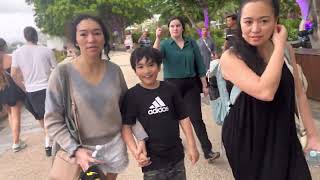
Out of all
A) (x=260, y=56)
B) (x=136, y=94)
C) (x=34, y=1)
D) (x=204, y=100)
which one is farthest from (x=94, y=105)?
(x=34, y=1)

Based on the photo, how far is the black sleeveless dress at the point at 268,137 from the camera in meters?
2.03

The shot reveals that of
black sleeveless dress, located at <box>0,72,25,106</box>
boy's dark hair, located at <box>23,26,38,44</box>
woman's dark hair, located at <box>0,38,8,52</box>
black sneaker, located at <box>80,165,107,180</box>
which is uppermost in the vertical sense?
boy's dark hair, located at <box>23,26,38,44</box>

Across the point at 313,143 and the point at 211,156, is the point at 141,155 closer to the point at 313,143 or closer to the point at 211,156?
the point at 313,143

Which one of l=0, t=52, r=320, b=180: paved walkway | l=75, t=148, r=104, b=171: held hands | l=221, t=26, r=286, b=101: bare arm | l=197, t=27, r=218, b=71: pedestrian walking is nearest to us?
l=221, t=26, r=286, b=101: bare arm

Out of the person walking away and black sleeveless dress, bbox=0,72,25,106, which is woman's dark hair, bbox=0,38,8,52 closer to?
black sleeveless dress, bbox=0,72,25,106

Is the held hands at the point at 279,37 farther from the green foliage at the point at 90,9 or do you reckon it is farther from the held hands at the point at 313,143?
the green foliage at the point at 90,9

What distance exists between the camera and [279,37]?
1.99 metres

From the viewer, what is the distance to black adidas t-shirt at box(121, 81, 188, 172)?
265cm

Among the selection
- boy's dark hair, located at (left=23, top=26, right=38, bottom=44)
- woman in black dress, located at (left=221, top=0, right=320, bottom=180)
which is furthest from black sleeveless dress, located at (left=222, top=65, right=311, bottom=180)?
boy's dark hair, located at (left=23, top=26, right=38, bottom=44)

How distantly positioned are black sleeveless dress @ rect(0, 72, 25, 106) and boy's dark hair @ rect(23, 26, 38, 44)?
906 millimetres

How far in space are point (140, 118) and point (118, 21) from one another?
46.5 m

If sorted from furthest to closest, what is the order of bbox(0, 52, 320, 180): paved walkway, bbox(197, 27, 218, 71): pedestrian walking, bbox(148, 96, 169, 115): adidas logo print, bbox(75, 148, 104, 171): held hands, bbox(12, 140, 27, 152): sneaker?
bbox(197, 27, 218, 71): pedestrian walking < bbox(12, 140, 27, 152): sneaker < bbox(0, 52, 320, 180): paved walkway < bbox(148, 96, 169, 115): adidas logo print < bbox(75, 148, 104, 171): held hands

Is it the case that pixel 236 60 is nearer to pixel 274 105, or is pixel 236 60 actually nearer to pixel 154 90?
pixel 274 105

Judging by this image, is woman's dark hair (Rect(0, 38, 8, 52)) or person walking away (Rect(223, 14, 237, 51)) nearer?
person walking away (Rect(223, 14, 237, 51))
